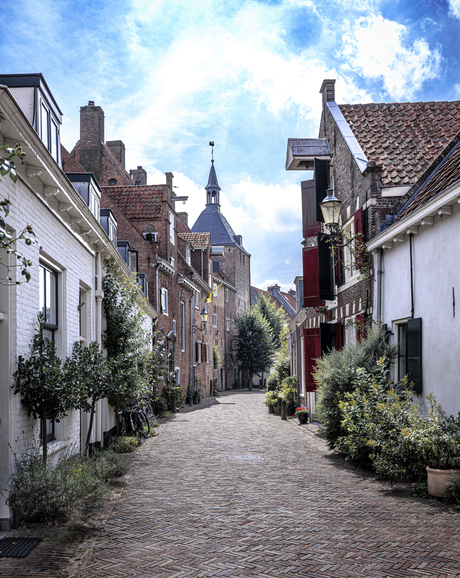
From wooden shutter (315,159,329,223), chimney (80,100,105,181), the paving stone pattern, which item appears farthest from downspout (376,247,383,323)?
chimney (80,100,105,181)

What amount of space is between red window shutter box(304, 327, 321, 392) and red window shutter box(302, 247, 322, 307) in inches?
36.2

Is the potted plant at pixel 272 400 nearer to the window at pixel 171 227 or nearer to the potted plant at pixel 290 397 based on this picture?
the potted plant at pixel 290 397

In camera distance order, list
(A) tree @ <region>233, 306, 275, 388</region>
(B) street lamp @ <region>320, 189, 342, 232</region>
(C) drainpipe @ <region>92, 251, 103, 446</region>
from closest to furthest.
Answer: (C) drainpipe @ <region>92, 251, 103, 446</region> → (B) street lamp @ <region>320, 189, 342, 232</region> → (A) tree @ <region>233, 306, 275, 388</region>

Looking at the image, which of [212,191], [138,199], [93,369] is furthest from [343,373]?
[212,191]

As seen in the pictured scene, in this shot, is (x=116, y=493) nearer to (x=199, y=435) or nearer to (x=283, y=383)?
(x=199, y=435)

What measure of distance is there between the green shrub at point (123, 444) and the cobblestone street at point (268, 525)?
53.7 inches

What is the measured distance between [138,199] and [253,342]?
27.8m

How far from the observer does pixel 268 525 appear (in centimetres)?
614

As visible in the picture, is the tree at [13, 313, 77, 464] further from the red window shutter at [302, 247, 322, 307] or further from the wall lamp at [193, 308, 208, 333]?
the wall lamp at [193, 308, 208, 333]

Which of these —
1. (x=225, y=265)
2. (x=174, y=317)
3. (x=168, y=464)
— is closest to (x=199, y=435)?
(x=168, y=464)

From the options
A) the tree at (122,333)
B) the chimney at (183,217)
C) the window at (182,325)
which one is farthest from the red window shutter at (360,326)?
the chimney at (183,217)

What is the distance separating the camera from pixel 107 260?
42.1 ft

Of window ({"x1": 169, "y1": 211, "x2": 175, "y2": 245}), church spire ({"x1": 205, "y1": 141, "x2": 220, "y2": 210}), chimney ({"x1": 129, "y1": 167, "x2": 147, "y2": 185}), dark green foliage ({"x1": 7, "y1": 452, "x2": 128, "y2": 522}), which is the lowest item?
dark green foliage ({"x1": 7, "y1": 452, "x2": 128, "y2": 522})

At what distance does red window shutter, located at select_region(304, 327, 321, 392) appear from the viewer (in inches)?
625
